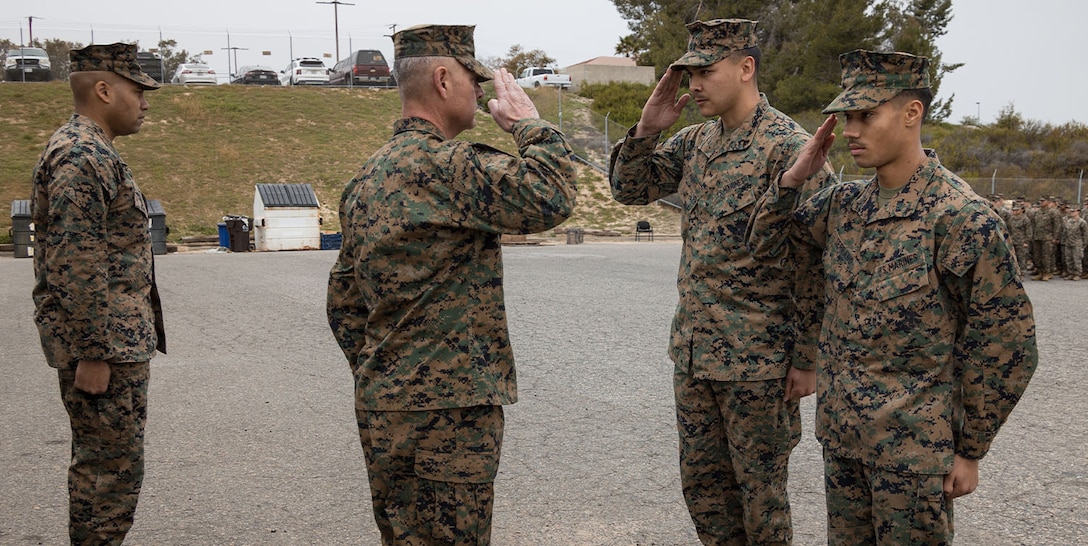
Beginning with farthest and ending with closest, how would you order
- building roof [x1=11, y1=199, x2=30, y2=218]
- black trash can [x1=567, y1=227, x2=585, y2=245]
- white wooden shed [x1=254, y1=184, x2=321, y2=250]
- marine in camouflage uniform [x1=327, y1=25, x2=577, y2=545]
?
black trash can [x1=567, y1=227, x2=585, y2=245]
white wooden shed [x1=254, y1=184, x2=321, y2=250]
building roof [x1=11, y1=199, x2=30, y2=218]
marine in camouflage uniform [x1=327, y1=25, x2=577, y2=545]

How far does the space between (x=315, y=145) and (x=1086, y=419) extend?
109 feet

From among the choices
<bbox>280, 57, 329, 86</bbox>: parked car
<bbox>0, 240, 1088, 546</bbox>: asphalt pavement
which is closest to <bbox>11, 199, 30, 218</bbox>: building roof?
<bbox>0, 240, 1088, 546</bbox>: asphalt pavement

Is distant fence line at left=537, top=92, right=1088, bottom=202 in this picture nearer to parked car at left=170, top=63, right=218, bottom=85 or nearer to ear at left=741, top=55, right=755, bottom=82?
parked car at left=170, top=63, right=218, bottom=85

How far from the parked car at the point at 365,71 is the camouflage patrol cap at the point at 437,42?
43.6 m

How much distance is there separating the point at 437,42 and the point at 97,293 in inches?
69.7

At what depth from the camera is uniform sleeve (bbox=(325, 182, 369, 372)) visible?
125 inches

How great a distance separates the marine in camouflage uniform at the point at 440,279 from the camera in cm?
286

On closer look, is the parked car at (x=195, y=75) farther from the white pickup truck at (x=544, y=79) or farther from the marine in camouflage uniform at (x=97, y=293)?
the marine in camouflage uniform at (x=97, y=293)

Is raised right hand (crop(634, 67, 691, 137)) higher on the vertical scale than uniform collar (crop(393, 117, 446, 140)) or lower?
higher

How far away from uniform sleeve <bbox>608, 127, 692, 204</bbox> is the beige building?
156ft

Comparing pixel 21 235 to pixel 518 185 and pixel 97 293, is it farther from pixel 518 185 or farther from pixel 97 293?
pixel 518 185

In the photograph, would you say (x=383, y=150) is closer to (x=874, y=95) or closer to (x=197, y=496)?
(x=874, y=95)

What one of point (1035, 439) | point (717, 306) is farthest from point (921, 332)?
point (1035, 439)

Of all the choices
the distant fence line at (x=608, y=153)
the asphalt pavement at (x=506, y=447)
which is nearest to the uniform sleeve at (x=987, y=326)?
the asphalt pavement at (x=506, y=447)
